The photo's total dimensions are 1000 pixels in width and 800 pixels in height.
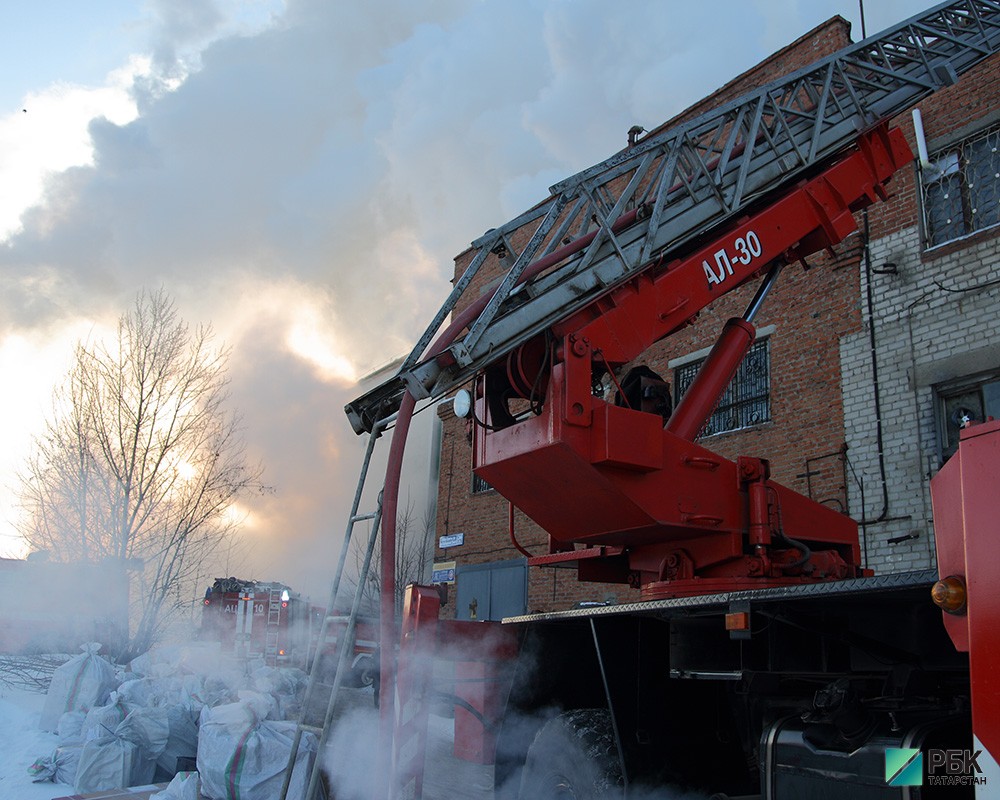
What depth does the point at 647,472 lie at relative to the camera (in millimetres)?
4559

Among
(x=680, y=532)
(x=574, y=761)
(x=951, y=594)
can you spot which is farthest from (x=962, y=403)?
(x=951, y=594)

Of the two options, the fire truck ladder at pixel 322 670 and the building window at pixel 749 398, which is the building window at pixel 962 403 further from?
the fire truck ladder at pixel 322 670

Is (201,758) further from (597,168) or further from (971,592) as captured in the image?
(971,592)

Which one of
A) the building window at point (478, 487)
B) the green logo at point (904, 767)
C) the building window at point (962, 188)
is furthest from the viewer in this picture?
the building window at point (478, 487)

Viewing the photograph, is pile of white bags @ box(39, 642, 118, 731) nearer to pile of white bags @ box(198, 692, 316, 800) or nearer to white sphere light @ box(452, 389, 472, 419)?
pile of white bags @ box(198, 692, 316, 800)

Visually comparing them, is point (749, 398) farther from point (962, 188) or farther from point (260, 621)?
point (260, 621)

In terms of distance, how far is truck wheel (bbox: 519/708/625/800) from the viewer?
4.09 m

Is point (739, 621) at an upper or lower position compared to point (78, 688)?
upper

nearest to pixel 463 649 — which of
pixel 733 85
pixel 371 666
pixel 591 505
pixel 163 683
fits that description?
pixel 371 666

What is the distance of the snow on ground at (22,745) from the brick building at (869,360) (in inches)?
218

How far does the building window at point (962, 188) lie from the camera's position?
31.7 feet

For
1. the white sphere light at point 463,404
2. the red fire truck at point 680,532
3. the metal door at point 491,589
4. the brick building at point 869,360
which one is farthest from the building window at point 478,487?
the white sphere light at point 463,404

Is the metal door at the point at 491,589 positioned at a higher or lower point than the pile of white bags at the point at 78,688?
higher

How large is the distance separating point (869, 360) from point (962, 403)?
4.16 feet
